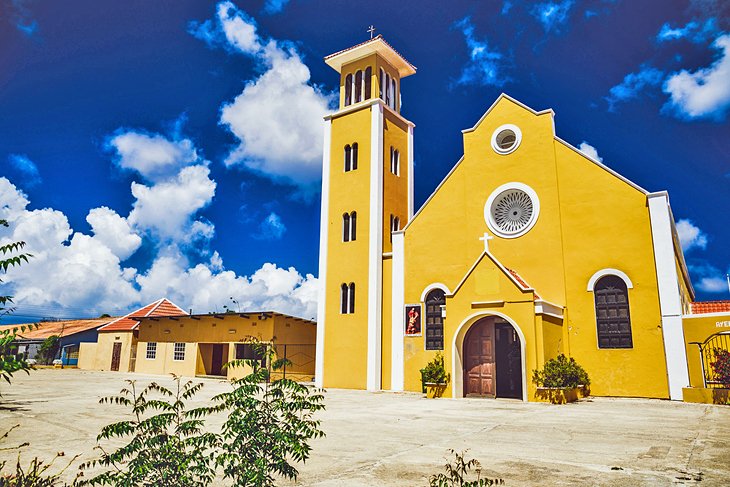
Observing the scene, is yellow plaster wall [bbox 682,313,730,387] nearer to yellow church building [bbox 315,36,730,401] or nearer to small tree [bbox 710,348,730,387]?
yellow church building [bbox 315,36,730,401]

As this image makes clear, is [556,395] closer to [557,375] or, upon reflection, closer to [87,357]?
[557,375]

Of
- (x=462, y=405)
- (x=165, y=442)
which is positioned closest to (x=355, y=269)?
(x=462, y=405)

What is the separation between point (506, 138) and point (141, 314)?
107 ft

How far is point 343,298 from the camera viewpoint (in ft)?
83.4

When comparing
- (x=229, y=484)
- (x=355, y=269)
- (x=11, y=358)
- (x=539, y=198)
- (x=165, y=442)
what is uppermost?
(x=539, y=198)

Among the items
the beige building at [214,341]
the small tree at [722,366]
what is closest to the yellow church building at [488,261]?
the small tree at [722,366]

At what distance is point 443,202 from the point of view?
24.2 meters

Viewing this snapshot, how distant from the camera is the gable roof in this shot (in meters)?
40.4

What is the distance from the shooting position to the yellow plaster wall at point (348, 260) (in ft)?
79.8

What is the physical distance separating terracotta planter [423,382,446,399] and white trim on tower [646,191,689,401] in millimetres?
7676

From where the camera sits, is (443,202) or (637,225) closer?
(637,225)

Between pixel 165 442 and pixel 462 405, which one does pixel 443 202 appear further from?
pixel 165 442

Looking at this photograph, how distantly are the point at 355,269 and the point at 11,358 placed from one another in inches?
838

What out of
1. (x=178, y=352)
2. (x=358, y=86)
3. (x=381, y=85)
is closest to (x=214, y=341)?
(x=178, y=352)
